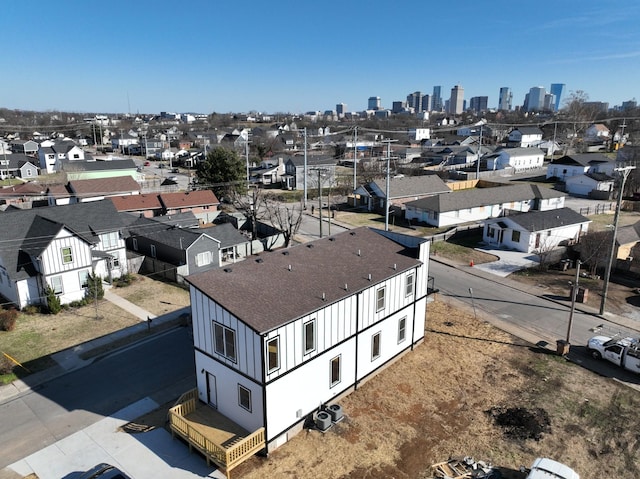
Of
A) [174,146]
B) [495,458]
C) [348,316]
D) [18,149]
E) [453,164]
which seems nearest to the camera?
[495,458]

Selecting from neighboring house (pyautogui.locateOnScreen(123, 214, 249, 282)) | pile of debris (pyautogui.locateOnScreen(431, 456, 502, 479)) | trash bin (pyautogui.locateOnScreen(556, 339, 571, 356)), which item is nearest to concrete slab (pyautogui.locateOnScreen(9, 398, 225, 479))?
pile of debris (pyautogui.locateOnScreen(431, 456, 502, 479))

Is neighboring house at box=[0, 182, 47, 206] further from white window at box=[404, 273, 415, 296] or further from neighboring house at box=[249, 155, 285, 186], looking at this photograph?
white window at box=[404, 273, 415, 296]

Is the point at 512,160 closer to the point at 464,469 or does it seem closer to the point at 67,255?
the point at 67,255

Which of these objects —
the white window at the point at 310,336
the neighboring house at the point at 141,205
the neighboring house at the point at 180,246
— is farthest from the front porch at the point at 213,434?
the neighboring house at the point at 141,205

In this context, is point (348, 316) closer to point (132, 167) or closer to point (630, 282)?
point (630, 282)

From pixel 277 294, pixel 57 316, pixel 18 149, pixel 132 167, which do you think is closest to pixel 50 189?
pixel 132 167

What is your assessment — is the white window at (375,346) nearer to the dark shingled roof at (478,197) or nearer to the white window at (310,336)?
the white window at (310,336)

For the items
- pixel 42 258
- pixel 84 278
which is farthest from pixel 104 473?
pixel 84 278
